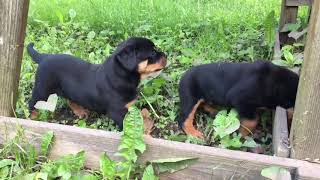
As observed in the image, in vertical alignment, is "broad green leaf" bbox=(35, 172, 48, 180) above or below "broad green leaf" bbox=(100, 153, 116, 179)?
below

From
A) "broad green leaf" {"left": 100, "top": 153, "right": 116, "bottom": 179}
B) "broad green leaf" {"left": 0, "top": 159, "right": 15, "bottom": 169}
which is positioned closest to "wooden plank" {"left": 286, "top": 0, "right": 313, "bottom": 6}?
"broad green leaf" {"left": 100, "top": 153, "right": 116, "bottom": 179}

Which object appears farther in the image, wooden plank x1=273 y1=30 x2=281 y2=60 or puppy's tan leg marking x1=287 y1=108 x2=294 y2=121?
wooden plank x1=273 y1=30 x2=281 y2=60

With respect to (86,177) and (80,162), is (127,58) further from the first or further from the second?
(86,177)

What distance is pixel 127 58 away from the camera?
3.60m

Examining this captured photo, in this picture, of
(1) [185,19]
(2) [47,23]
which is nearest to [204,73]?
(1) [185,19]

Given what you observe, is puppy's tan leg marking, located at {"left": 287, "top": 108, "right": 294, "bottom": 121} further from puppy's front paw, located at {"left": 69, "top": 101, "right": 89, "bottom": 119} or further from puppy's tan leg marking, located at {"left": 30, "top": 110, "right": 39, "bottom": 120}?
puppy's tan leg marking, located at {"left": 30, "top": 110, "right": 39, "bottom": 120}

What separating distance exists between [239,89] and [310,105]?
105 centimetres

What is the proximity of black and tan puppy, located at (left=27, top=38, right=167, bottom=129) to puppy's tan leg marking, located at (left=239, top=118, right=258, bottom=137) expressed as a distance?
28.1 inches

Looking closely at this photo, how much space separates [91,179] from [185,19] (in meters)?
3.81

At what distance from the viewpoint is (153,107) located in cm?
415

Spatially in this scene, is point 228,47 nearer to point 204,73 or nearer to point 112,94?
point 204,73

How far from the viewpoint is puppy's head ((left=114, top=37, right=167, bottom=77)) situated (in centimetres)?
361

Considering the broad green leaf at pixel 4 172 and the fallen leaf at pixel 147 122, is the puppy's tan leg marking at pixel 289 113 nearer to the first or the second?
the fallen leaf at pixel 147 122

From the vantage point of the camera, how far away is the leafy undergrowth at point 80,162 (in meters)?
2.91
